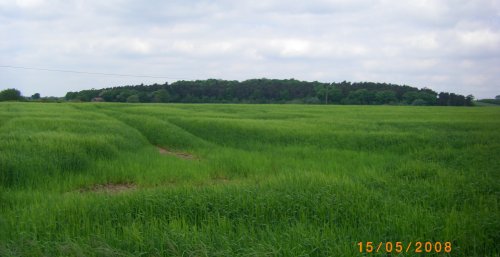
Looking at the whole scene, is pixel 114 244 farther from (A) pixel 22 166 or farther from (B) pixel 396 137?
(B) pixel 396 137

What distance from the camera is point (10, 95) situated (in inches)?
2977

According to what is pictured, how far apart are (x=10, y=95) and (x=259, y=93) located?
51.3 m

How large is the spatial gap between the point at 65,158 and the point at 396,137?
11.6 meters

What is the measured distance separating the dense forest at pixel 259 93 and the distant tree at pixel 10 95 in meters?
11.4

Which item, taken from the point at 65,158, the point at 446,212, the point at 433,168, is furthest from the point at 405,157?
the point at 65,158

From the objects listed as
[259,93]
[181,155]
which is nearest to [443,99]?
[259,93]

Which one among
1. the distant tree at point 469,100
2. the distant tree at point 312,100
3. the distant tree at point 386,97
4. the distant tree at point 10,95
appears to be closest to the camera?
the distant tree at point 469,100

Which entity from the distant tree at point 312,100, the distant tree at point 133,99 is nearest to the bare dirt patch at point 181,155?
the distant tree at point 133,99

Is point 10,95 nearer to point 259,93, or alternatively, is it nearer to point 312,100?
point 259,93

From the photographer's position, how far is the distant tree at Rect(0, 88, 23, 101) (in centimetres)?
7525
